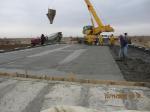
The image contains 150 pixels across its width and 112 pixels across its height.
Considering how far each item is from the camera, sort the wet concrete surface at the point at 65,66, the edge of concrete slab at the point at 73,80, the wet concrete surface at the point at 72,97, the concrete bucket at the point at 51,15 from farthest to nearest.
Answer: the concrete bucket at the point at 51,15 < the wet concrete surface at the point at 65,66 < the edge of concrete slab at the point at 73,80 < the wet concrete surface at the point at 72,97

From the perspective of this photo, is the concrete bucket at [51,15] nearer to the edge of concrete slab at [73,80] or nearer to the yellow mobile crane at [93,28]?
the yellow mobile crane at [93,28]

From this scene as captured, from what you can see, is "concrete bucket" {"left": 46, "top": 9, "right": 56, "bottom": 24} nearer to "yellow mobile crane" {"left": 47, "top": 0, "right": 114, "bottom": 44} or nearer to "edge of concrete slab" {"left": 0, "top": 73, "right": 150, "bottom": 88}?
"yellow mobile crane" {"left": 47, "top": 0, "right": 114, "bottom": 44}

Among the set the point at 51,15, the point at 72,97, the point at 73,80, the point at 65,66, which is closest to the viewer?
the point at 72,97

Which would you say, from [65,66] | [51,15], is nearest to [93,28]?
[51,15]

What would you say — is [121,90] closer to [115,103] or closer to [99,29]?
[115,103]

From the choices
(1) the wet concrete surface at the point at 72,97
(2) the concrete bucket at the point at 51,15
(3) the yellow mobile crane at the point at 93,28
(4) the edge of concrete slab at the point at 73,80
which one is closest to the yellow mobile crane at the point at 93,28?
(3) the yellow mobile crane at the point at 93,28

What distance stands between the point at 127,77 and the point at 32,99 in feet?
13.7

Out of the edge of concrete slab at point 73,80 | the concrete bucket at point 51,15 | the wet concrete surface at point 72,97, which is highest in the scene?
the concrete bucket at point 51,15

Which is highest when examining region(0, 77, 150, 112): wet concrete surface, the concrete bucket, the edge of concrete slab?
the concrete bucket

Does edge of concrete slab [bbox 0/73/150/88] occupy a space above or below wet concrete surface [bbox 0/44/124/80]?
above

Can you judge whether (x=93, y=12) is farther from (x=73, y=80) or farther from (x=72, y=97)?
(x=72, y=97)

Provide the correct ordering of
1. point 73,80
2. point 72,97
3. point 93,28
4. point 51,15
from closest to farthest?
point 72,97 → point 73,80 → point 51,15 → point 93,28

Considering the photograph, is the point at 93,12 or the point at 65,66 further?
the point at 93,12

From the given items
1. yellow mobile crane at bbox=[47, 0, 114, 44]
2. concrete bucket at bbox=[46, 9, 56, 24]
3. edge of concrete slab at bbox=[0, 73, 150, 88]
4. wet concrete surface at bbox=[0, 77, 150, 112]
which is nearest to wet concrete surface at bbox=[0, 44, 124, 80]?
edge of concrete slab at bbox=[0, 73, 150, 88]
